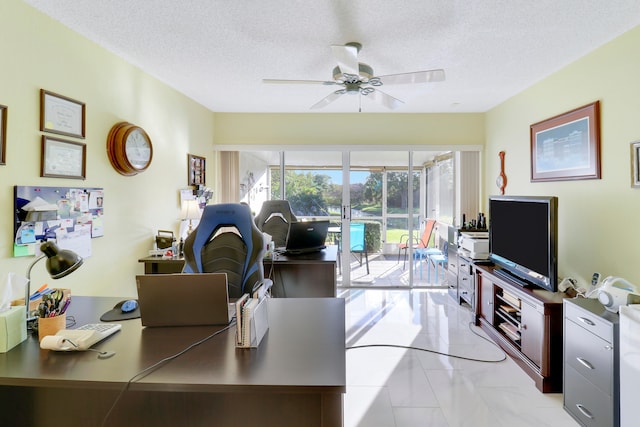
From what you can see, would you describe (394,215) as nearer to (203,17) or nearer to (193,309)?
(203,17)

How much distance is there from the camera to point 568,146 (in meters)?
3.04

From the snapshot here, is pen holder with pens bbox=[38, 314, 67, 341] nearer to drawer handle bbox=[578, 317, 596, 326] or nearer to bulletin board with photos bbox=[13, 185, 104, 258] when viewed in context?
bulletin board with photos bbox=[13, 185, 104, 258]

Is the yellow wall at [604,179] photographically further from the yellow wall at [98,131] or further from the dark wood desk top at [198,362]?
the yellow wall at [98,131]

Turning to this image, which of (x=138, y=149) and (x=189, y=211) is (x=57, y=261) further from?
(x=189, y=211)

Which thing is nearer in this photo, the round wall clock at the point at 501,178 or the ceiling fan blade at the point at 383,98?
the ceiling fan blade at the point at 383,98

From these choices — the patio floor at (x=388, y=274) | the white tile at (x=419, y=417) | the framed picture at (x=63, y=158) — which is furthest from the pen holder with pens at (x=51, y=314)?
the patio floor at (x=388, y=274)

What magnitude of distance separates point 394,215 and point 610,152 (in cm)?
285

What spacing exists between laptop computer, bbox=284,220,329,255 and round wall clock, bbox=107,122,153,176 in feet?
5.04

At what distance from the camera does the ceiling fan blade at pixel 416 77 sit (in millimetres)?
2580

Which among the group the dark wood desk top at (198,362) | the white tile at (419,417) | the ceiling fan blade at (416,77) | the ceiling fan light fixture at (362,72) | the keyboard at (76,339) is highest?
the ceiling fan light fixture at (362,72)

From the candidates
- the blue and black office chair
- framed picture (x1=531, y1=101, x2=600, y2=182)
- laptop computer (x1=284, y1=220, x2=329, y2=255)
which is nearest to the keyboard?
the blue and black office chair

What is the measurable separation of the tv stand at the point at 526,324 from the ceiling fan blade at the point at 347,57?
2.18 metres

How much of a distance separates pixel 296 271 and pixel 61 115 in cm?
226

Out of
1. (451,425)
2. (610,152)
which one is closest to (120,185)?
(451,425)
